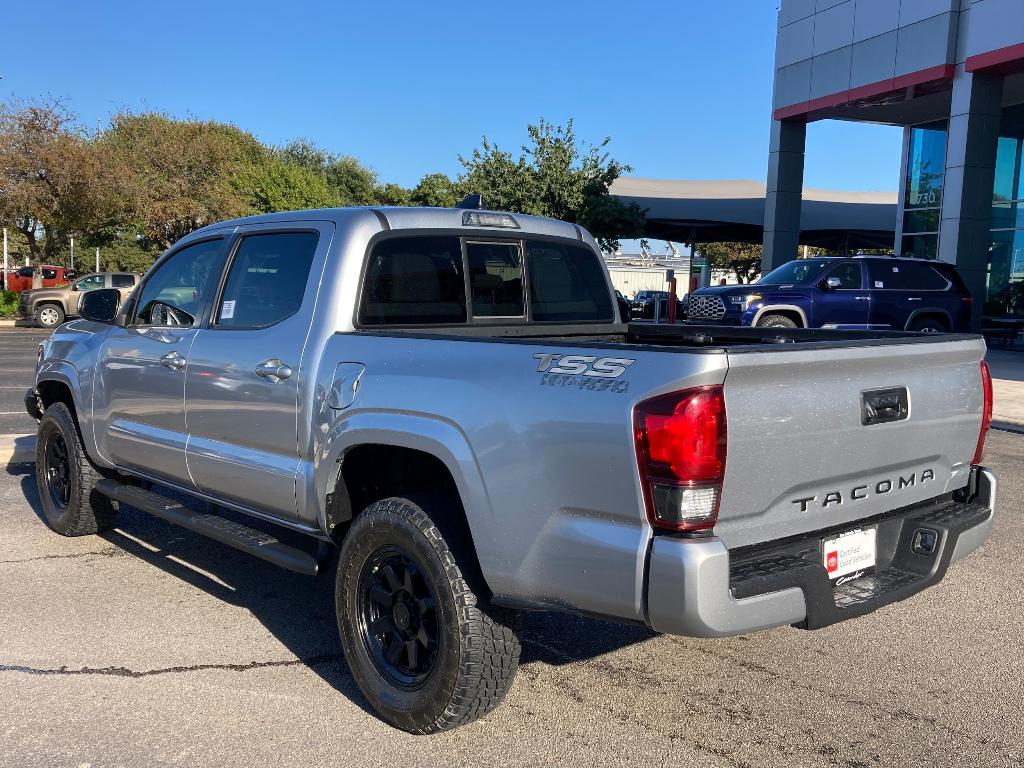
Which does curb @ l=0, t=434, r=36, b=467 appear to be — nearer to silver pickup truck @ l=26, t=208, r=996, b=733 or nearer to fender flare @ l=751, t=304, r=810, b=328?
silver pickup truck @ l=26, t=208, r=996, b=733

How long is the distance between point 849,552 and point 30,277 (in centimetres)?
3903

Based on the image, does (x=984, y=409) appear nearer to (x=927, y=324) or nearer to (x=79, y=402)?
(x=79, y=402)

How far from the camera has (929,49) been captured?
67.4 feet

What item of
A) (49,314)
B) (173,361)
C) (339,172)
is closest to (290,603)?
(173,361)

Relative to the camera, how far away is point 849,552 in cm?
322

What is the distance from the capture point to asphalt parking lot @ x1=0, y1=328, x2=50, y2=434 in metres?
9.59

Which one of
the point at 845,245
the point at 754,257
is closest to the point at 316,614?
the point at 845,245

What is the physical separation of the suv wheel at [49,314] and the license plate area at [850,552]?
26306 millimetres

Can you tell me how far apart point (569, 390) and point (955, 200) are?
2022 cm

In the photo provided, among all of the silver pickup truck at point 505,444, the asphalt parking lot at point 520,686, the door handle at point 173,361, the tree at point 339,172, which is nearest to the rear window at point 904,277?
the asphalt parking lot at point 520,686

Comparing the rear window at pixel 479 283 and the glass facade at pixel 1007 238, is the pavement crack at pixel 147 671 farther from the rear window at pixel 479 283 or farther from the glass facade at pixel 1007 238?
the glass facade at pixel 1007 238

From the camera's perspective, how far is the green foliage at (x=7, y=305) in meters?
28.1

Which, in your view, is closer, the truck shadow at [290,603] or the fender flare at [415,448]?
the fender flare at [415,448]

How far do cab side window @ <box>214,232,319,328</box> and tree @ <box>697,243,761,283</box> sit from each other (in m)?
63.3
